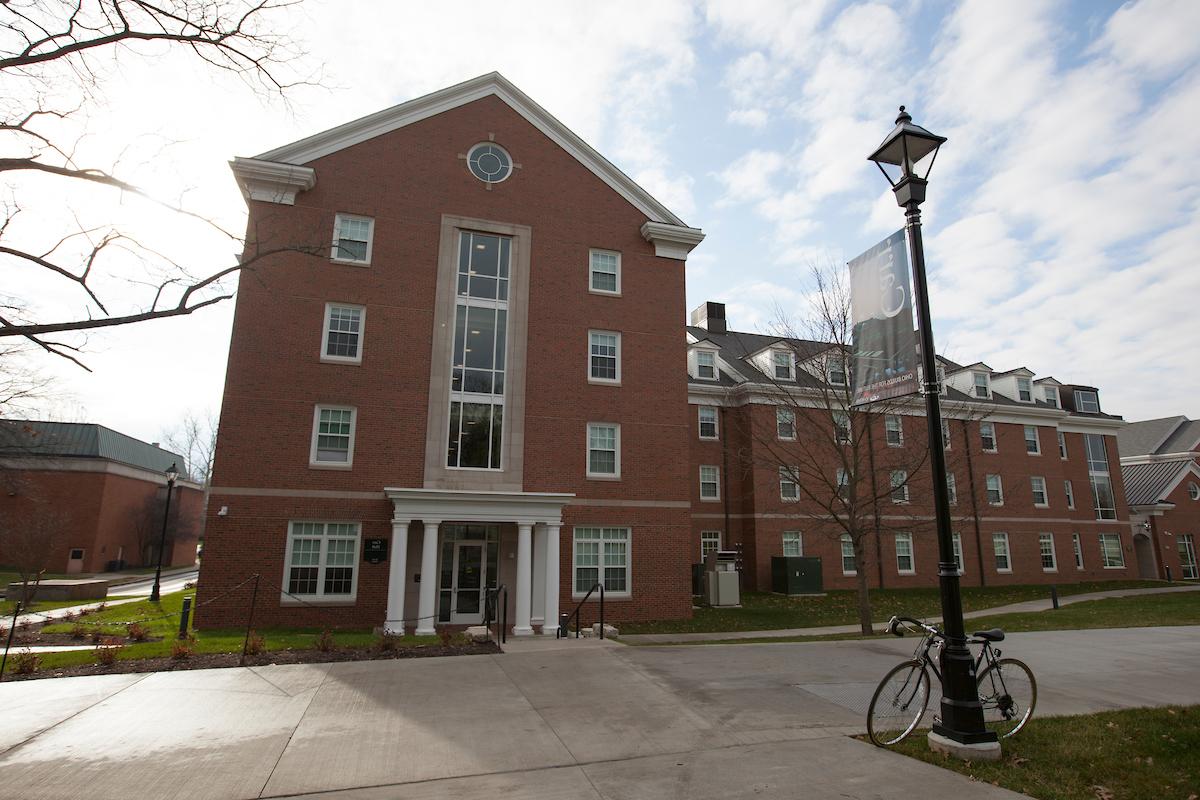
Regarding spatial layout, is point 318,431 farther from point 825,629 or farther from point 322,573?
point 825,629

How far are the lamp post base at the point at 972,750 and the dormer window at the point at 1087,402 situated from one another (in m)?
43.3

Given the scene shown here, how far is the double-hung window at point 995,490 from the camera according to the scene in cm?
3538

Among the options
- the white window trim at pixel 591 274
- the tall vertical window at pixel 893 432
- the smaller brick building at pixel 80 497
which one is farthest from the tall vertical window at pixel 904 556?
the smaller brick building at pixel 80 497

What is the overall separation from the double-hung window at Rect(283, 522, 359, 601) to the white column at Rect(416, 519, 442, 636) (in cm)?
208

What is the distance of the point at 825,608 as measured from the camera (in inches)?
977

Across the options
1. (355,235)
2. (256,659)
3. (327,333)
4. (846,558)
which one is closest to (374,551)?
(327,333)

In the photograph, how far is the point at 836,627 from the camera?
20.3 m

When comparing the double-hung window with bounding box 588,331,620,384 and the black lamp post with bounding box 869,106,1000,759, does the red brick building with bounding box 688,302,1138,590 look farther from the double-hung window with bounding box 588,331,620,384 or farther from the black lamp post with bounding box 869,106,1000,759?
the black lamp post with bounding box 869,106,1000,759

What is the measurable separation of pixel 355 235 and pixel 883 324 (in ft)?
55.7

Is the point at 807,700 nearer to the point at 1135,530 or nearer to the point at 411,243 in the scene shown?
the point at 411,243

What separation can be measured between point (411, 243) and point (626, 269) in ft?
23.0

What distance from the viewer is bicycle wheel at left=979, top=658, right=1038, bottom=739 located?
6.89 meters

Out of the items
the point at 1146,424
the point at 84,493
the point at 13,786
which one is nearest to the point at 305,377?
the point at 13,786

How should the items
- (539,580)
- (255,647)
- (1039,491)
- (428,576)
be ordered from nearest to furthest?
1. (255,647)
2. (428,576)
3. (539,580)
4. (1039,491)
